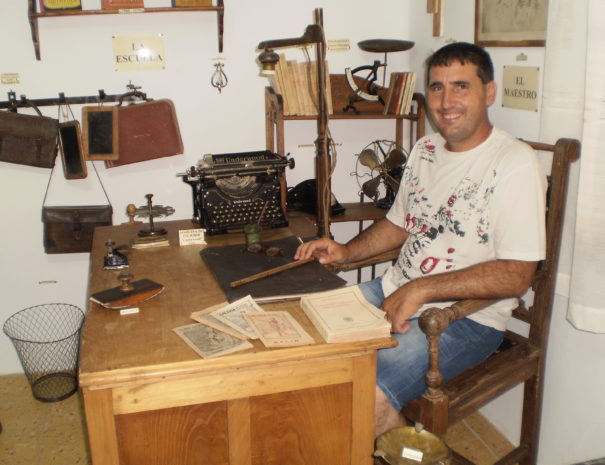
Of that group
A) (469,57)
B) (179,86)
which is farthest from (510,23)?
(179,86)

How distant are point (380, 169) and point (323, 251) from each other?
0.93 meters

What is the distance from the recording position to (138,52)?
297cm

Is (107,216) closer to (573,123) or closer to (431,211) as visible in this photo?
(431,211)

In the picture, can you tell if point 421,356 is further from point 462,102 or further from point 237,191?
point 237,191

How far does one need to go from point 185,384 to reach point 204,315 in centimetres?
25

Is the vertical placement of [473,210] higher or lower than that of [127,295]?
higher

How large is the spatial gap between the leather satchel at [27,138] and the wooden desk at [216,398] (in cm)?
147

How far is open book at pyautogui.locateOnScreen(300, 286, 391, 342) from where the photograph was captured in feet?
5.15

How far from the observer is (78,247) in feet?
10.3

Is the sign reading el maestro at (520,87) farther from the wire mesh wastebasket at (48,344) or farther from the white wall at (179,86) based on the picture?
the wire mesh wastebasket at (48,344)

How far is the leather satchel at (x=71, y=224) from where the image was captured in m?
3.06

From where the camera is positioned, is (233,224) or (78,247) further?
(78,247)

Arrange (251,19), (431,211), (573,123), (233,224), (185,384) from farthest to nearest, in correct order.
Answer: (251,19), (233,224), (431,211), (573,123), (185,384)

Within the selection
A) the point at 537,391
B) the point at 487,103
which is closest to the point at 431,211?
the point at 487,103
